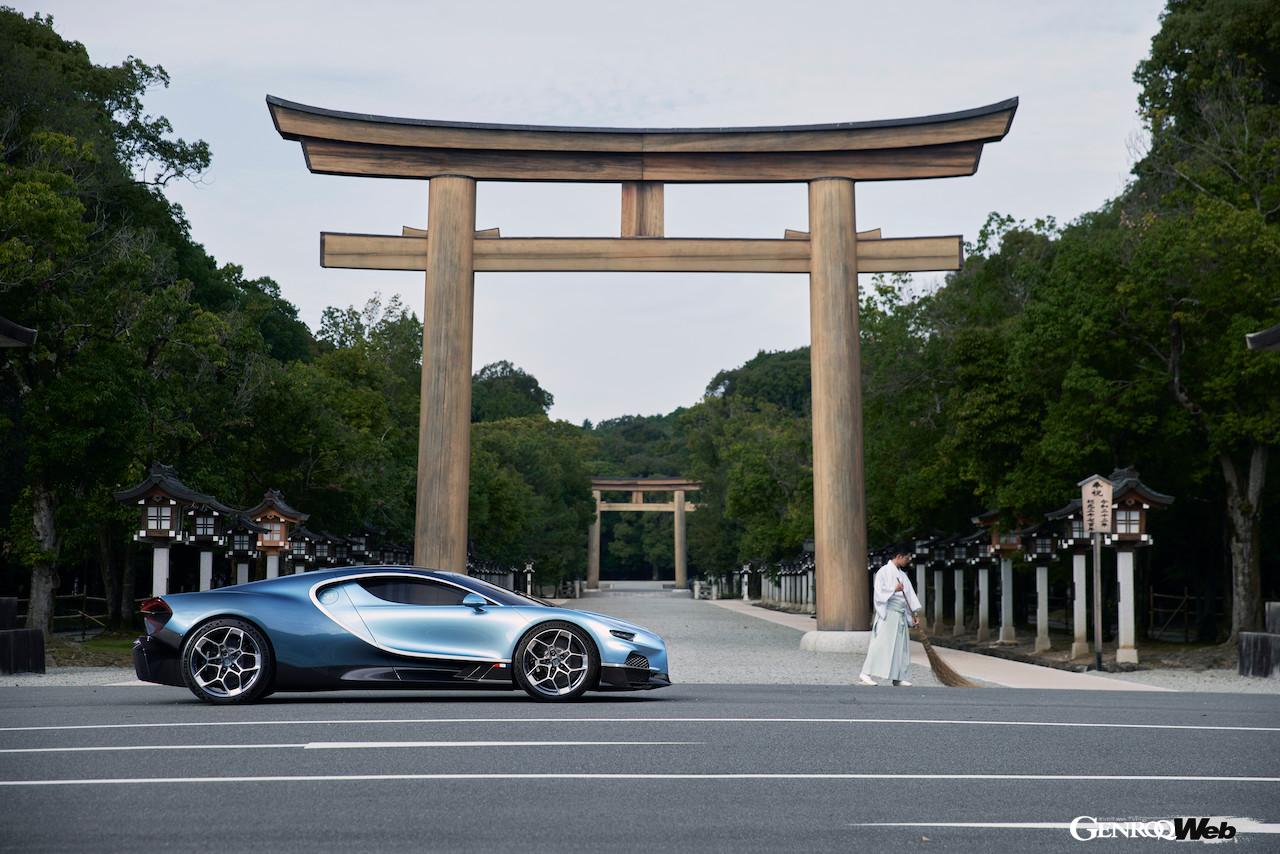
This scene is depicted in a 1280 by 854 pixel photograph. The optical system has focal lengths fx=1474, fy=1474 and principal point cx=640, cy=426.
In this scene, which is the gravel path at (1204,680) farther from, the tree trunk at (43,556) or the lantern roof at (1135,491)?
the tree trunk at (43,556)

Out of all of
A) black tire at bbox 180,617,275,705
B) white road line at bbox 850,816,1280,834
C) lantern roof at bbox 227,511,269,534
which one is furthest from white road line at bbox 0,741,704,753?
lantern roof at bbox 227,511,269,534

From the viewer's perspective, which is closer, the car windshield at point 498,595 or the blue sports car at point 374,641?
the blue sports car at point 374,641

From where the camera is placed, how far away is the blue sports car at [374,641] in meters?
12.1

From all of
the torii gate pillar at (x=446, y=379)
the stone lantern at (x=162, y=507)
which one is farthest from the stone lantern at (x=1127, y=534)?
the stone lantern at (x=162, y=507)

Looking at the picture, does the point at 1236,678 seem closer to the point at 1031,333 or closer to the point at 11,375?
the point at 1031,333

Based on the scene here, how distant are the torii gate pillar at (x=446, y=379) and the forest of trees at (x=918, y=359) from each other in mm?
6018

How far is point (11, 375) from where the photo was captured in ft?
86.6

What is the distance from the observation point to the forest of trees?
1034 inches

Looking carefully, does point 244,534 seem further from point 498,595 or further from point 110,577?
point 498,595

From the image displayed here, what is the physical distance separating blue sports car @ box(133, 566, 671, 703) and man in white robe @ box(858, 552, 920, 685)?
4.33 meters

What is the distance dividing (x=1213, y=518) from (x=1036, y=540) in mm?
8182

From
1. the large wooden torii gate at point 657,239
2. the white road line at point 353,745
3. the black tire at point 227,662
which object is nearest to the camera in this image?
the white road line at point 353,745

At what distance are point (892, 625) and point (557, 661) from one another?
206 inches

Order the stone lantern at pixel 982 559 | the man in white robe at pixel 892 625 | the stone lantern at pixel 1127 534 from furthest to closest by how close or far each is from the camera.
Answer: the stone lantern at pixel 982 559, the stone lantern at pixel 1127 534, the man in white robe at pixel 892 625
